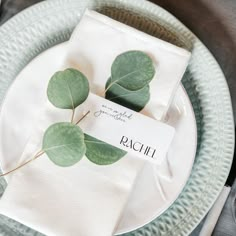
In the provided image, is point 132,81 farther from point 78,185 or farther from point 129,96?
point 78,185

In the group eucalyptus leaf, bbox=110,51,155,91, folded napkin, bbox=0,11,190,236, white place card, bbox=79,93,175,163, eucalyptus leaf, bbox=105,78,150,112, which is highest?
eucalyptus leaf, bbox=110,51,155,91

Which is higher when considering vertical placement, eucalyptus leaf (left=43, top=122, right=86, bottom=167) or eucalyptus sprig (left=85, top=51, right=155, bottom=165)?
eucalyptus sprig (left=85, top=51, right=155, bottom=165)

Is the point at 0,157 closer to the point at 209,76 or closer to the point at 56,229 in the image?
the point at 56,229

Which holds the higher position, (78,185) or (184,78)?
(184,78)

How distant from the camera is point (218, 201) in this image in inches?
21.2

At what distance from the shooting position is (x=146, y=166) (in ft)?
1.63

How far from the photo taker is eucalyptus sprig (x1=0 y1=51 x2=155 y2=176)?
1.57 ft

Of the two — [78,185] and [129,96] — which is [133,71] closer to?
[129,96]

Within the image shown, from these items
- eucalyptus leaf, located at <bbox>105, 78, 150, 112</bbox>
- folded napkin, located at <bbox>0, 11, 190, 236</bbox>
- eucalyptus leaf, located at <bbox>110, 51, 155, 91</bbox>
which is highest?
eucalyptus leaf, located at <bbox>110, 51, 155, 91</bbox>

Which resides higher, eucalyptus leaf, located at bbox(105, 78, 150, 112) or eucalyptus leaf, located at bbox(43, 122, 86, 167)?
eucalyptus leaf, located at bbox(105, 78, 150, 112)

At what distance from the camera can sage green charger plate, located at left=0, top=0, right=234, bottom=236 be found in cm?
51

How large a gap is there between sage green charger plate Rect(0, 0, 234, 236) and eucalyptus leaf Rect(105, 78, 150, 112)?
6 cm

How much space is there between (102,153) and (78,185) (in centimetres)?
4

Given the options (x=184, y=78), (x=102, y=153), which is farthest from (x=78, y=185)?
(x=184, y=78)
